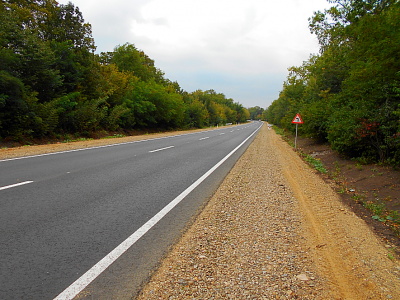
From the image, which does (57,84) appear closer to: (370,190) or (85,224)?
(85,224)

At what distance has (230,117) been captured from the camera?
130 meters

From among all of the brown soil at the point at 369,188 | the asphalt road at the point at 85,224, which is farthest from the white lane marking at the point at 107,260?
the brown soil at the point at 369,188

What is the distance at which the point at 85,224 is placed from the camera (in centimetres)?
408

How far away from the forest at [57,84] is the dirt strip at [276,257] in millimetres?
15552


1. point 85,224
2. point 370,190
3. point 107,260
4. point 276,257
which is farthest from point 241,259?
point 370,190

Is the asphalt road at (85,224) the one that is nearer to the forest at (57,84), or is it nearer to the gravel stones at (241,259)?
the gravel stones at (241,259)

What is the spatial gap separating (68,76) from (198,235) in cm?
2359

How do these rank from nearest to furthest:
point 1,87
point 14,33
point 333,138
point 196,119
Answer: point 333,138, point 1,87, point 14,33, point 196,119

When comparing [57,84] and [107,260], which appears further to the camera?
[57,84]

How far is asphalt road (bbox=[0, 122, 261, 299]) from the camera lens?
2719 mm

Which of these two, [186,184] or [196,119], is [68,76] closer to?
[186,184]

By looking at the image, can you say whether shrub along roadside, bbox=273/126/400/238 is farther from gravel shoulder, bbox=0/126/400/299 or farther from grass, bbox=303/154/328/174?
gravel shoulder, bbox=0/126/400/299

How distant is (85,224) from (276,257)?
2812mm

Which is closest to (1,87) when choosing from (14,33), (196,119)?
(14,33)
